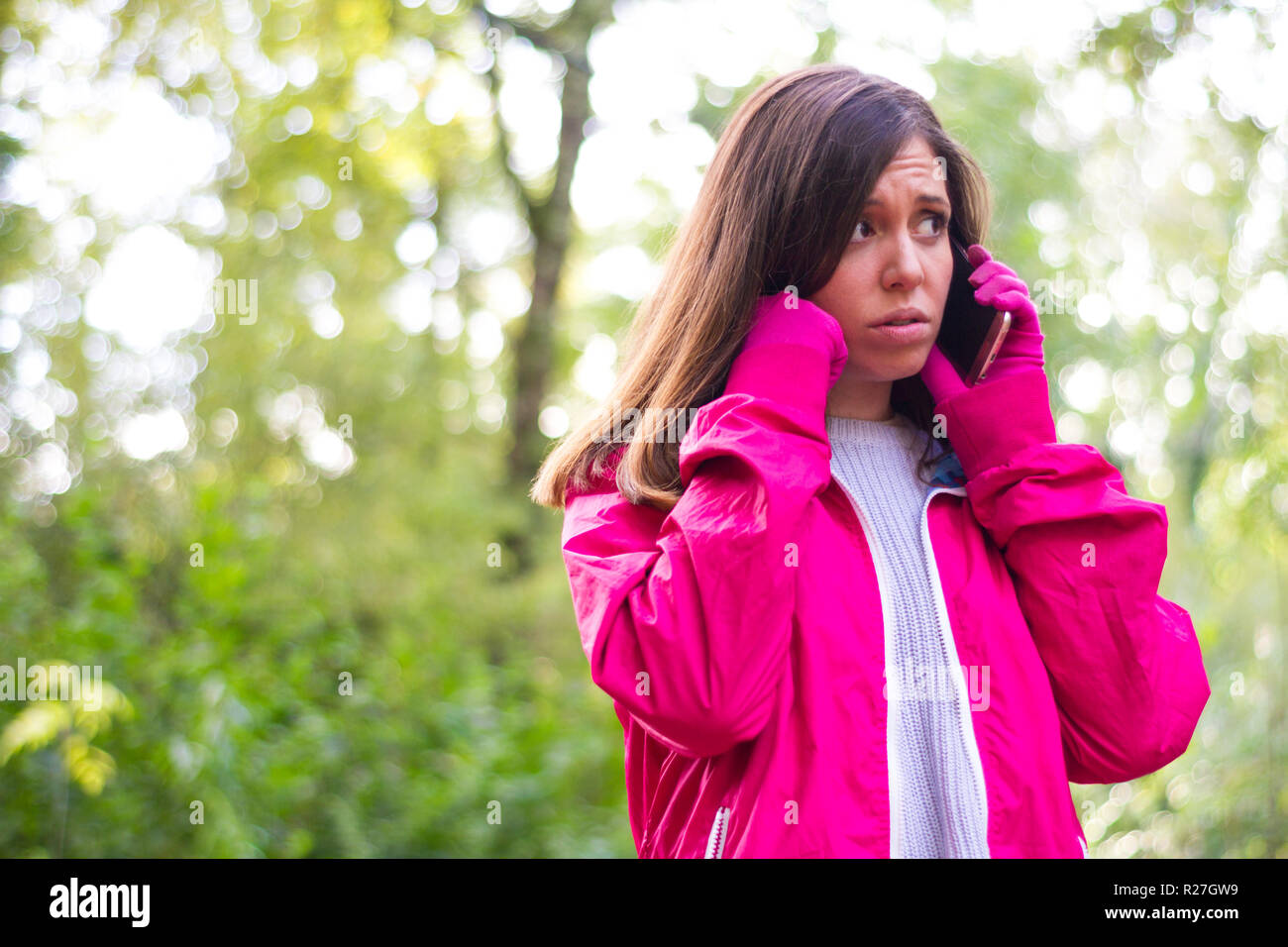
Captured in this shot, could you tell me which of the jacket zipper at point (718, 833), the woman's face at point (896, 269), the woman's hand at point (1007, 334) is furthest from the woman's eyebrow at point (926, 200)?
the jacket zipper at point (718, 833)

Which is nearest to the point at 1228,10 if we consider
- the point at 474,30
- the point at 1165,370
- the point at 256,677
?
the point at 1165,370

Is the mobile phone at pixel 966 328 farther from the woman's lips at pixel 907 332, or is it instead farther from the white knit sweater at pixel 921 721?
the white knit sweater at pixel 921 721

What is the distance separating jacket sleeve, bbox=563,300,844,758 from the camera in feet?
4.11

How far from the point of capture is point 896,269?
4.80 ft

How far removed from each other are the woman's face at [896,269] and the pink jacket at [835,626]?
0.32ft

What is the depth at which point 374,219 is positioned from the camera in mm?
7902

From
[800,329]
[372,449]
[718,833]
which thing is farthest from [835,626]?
[372,449]

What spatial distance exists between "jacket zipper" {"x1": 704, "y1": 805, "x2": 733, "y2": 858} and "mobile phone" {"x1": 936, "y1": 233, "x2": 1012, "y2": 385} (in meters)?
0.72

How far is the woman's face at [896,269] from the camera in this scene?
4.83ft

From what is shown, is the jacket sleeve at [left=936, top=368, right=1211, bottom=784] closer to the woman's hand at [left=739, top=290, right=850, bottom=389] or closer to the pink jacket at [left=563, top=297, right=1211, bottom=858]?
the pink jacket at [left=563, top=297, right=1211, bottom=858]

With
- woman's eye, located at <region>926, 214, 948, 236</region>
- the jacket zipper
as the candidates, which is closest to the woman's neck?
woman's eye, located at <region>926, 214, 948, 236</region>
